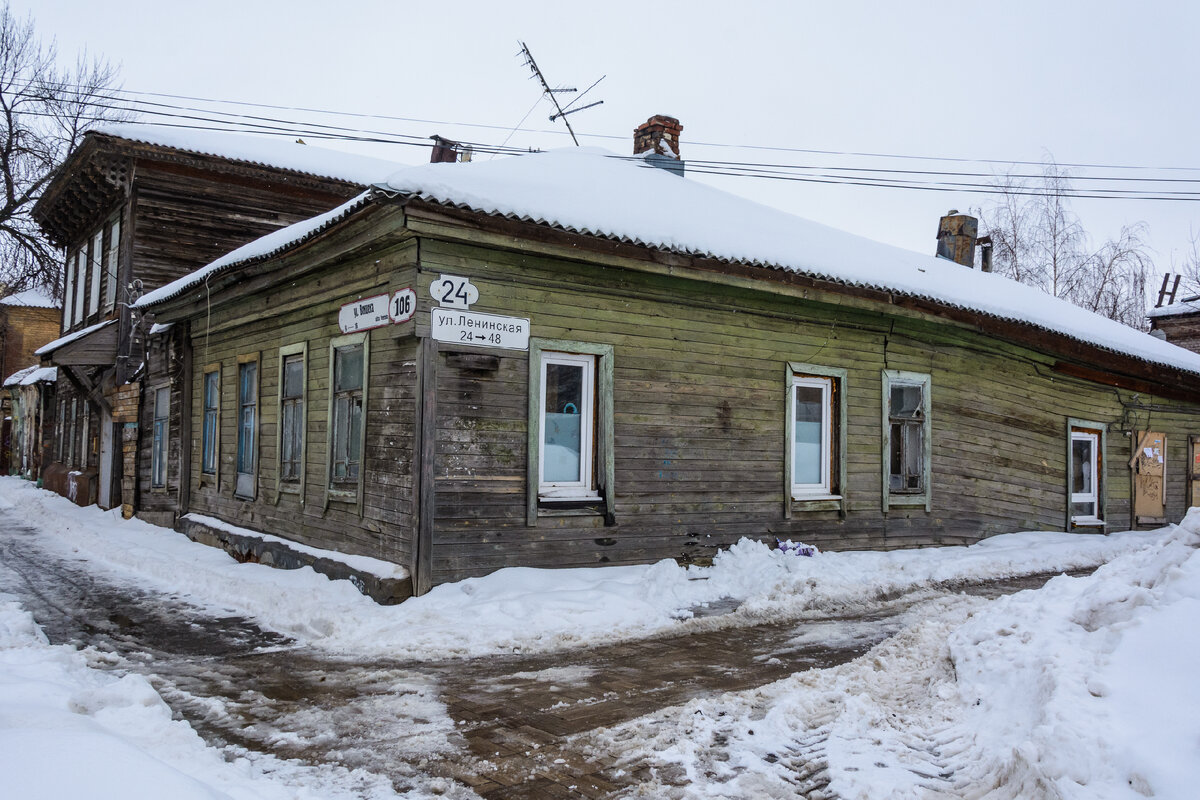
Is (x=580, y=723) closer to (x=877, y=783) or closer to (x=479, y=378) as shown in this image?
(x=877, y=783)

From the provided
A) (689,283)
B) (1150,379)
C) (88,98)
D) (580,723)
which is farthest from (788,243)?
(88,98)

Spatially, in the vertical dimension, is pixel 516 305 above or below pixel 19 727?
above

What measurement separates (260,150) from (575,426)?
13.6 meters

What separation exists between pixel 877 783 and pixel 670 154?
40.3ft

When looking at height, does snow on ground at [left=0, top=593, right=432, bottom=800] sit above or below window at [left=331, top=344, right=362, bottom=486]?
below

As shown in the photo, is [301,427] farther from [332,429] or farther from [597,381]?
[597,381]

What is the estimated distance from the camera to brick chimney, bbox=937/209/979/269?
19.6 m

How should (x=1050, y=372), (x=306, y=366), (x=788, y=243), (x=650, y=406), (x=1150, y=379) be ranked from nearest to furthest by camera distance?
1. (x=650, y=406)
2. (x=306, y=366)
3. (x=788, y=243)
4. (x=1050, y=372)
5. (x=1150, y=379)

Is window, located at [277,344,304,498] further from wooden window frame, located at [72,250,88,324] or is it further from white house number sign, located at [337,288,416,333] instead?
wooden window frame, located at [72,250,88,324]

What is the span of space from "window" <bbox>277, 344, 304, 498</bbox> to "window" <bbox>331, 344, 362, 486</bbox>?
0.85 meters

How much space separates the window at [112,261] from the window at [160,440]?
11.8 ft

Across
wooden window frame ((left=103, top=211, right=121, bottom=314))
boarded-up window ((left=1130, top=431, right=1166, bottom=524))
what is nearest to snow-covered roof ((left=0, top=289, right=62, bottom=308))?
wooden window frame ((left=103, top=211, right=121, bottom=314))

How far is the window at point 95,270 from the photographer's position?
19.8 meters

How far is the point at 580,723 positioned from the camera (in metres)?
4.93
